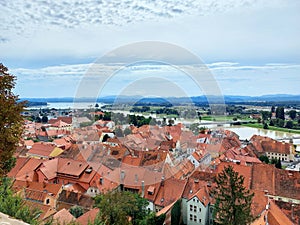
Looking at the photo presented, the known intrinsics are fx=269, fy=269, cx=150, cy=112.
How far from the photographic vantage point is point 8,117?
5801 mm

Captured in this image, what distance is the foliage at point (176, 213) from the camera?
13.6 m

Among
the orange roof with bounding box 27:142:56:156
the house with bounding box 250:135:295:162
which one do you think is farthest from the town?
the house with bounding box 250:135:295:162

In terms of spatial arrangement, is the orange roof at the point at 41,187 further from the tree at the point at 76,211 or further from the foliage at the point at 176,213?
the foliage at the point at 176,213

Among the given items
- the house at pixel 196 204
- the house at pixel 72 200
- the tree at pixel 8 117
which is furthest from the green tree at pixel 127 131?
the tree at pixel 8 117

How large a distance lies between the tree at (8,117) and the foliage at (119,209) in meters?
4.80

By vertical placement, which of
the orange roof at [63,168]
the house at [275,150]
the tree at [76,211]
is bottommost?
the house at [275,150]

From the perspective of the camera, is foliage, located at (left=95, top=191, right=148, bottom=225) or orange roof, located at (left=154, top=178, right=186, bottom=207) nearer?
foliage, located at (left=95, top=191, right=148, bottom=225)

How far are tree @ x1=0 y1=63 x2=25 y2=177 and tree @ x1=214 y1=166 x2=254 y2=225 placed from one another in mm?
8435

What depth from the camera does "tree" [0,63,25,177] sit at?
5711 mm

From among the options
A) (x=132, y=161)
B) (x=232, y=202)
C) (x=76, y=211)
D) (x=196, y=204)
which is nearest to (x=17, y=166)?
(x=132, y=161)

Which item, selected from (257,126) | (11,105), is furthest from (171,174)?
(257,126)

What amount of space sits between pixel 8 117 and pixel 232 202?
9072 millimetres

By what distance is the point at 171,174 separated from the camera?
17359 millimetres

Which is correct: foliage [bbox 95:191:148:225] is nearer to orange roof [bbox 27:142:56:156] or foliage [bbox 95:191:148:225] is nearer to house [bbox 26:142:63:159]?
house [bbox 26:142:63:159]
